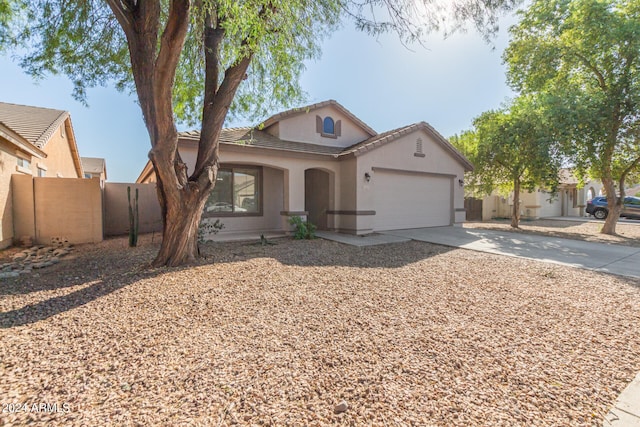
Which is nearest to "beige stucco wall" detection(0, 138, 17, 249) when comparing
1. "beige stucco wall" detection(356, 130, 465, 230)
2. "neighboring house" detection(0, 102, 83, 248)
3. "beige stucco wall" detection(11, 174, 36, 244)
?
"neighboring house" detection(0, 102, 83, 248)

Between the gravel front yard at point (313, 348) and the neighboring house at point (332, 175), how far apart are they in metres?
5.16

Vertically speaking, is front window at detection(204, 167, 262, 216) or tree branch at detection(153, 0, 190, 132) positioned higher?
tree branch at detection(153, 0, 190, 132)

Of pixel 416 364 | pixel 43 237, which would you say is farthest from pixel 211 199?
Answer: pixel 416 364

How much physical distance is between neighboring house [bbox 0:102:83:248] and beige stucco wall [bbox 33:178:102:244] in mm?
578

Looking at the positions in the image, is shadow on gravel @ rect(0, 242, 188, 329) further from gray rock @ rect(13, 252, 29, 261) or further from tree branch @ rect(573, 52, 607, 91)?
tree branch @ rect(573, 52, 607, 91)

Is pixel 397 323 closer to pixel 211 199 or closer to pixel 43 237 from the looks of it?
pixel 211 199

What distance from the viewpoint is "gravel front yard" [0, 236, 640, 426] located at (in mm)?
2010

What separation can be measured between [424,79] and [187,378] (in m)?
9.96

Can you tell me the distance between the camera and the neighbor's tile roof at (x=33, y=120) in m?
10.0

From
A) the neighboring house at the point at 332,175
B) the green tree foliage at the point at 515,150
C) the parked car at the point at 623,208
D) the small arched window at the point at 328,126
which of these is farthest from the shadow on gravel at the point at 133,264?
the parked car at the point at 623,208

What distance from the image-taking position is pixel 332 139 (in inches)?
501

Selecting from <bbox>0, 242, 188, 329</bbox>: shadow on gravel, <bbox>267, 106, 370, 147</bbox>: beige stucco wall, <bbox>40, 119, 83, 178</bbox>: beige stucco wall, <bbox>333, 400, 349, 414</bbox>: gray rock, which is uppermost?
<bbox>267, 106, 370, 147</bbox>: beige stucco wall

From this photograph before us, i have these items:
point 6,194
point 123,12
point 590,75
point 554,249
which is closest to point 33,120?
point 6,194

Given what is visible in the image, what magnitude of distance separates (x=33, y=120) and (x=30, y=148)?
17.6ft
